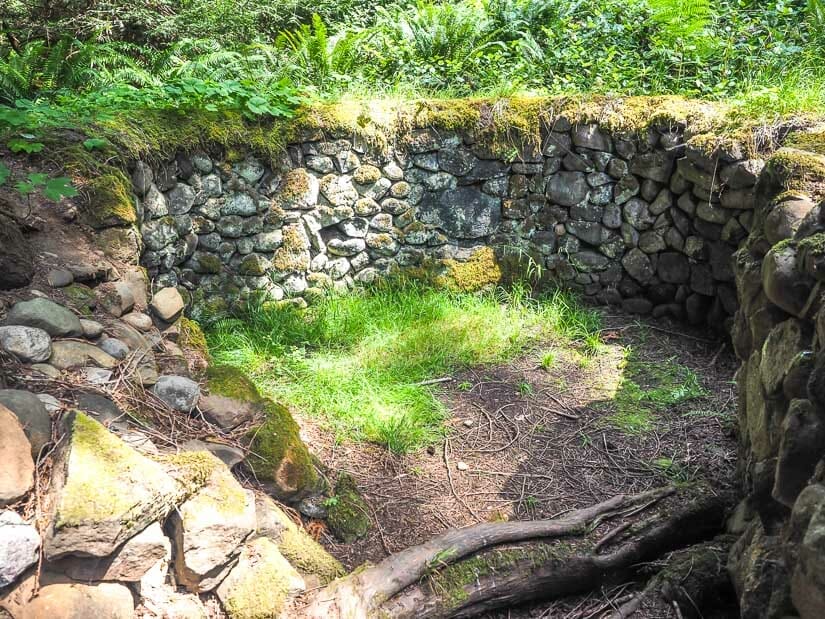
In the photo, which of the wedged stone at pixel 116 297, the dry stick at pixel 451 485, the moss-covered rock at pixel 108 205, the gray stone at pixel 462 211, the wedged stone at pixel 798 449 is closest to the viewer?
the wedged stone at pixel 798 449

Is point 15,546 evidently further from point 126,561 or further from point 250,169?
point 250,169

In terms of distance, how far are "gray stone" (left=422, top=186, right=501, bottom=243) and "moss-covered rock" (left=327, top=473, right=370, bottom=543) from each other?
2615 mm

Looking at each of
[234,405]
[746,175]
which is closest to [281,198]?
[234,405]

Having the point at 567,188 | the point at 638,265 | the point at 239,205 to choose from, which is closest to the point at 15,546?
the point at 239,205

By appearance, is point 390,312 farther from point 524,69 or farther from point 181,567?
point 181,567

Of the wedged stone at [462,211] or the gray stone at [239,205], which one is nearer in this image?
the gray stone at [239,205]

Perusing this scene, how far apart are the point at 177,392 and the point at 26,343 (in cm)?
62

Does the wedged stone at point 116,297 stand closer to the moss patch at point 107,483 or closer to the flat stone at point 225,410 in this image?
the flat stone at point 225,410

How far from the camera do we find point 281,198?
16.2 feet

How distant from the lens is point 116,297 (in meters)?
3.32

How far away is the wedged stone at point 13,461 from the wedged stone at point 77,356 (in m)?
0.63

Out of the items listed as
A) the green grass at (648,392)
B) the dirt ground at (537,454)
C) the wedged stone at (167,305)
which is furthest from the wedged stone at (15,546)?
the green grass at (648,392)

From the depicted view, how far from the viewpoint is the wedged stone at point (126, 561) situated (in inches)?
76.9

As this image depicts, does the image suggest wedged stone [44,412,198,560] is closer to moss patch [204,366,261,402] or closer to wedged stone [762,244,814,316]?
moss patch [204,366,261,402]
